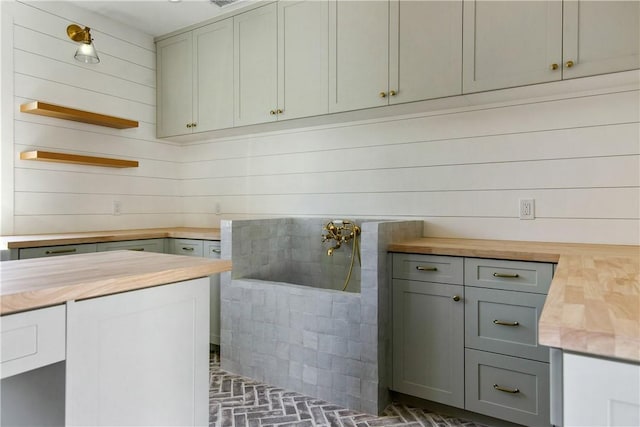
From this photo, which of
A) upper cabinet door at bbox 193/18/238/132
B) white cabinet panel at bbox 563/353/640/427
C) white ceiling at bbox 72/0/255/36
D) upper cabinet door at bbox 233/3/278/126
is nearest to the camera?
white cabinet panel at bbox 563/353/640/427

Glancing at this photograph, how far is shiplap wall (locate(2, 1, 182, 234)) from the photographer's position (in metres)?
2.83

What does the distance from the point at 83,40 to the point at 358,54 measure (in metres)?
1.51

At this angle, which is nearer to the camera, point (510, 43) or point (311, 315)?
point (510, 43)

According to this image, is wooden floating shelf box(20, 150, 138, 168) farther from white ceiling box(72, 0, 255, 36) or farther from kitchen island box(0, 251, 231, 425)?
kitchen island box(0, 251, 231, 425)

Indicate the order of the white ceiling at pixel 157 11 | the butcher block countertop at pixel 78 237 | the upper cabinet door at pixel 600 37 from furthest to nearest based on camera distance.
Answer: the white ceiling at pixel 157 11 → the butcher block countertop at pixel 78 237 → the upper cabinet door at pixel 600 37

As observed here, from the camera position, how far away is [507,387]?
194cm

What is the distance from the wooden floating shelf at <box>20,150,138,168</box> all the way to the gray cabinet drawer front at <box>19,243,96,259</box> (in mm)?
682

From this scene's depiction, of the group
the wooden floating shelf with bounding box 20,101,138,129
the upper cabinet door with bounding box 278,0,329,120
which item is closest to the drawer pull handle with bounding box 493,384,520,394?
the upper cabinet door with bounding box 278,0,329,120

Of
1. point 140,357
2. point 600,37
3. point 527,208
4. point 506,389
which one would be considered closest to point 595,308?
point 140,357

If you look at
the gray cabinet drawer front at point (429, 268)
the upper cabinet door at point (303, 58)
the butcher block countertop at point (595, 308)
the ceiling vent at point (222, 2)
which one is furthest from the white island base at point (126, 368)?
the ceiling vent at point (222, 2)

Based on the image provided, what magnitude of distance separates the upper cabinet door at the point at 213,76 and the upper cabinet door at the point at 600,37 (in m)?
2.20

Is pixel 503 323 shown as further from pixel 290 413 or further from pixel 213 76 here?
pixel 213 76

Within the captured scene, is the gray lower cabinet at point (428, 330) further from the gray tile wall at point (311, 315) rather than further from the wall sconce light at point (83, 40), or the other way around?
the wall sconce light at point (83, 40)

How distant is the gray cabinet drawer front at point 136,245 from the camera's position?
2.76 meters
